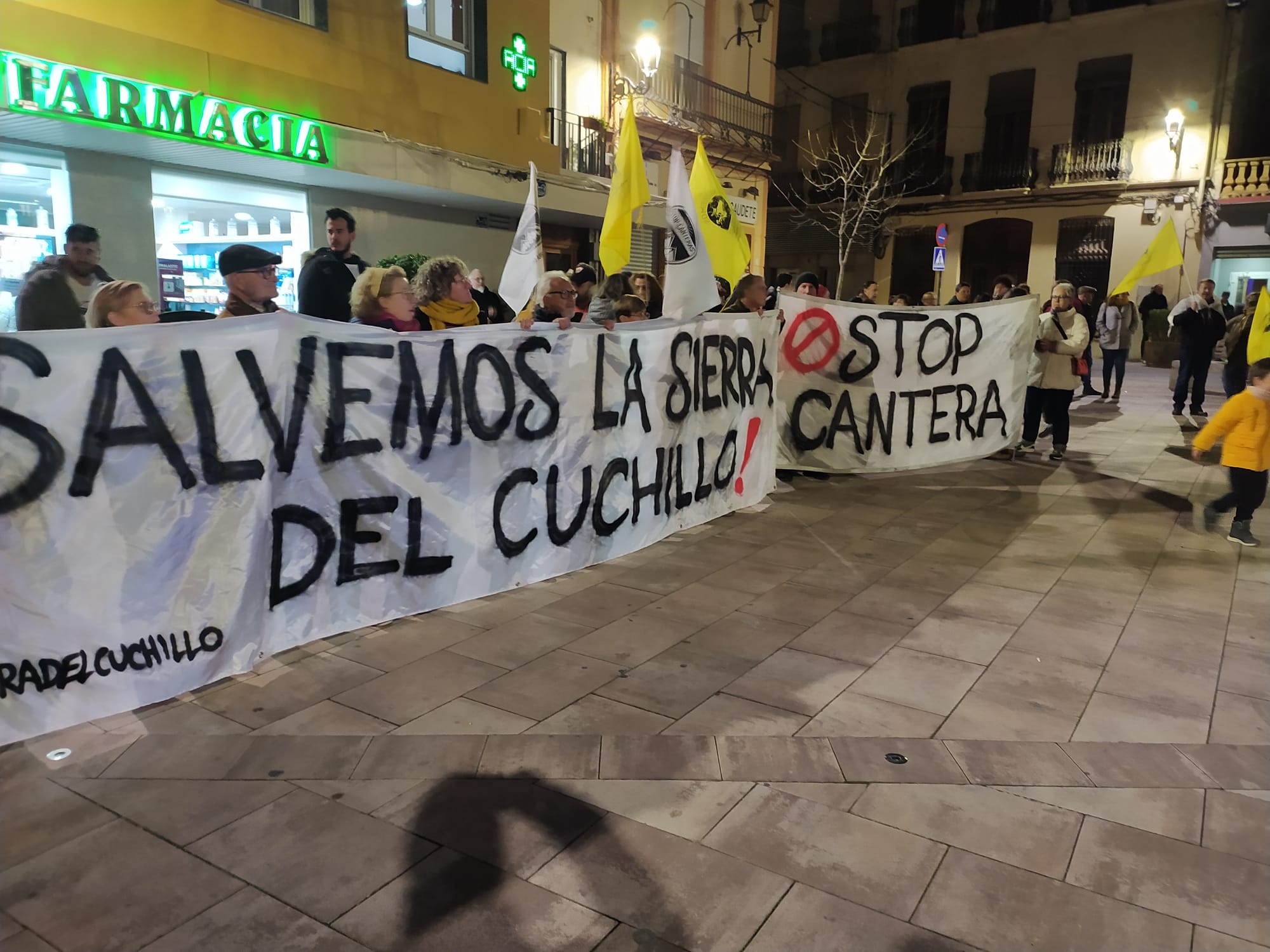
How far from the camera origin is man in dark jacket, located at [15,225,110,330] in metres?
5.84

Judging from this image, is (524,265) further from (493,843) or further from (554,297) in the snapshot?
(493,843)

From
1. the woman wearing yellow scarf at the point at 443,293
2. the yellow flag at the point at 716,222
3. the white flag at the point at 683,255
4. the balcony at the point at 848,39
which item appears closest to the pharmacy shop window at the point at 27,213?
the woman wearing yellow scarf at the point at 443,293

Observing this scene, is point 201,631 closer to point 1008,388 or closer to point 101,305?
point 101,305

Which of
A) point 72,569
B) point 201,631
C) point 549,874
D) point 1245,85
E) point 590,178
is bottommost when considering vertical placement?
point 549,874

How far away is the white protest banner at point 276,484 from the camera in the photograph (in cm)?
340

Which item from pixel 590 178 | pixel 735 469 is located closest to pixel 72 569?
pixel 735 469

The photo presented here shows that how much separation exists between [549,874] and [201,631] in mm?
2062

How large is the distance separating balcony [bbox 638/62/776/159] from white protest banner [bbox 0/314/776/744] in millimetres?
14551

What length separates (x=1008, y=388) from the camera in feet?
31.0

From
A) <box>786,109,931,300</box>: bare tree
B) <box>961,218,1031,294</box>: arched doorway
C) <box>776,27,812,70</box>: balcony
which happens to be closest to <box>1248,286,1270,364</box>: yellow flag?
<box>786,109,931,300</box>: bare tree

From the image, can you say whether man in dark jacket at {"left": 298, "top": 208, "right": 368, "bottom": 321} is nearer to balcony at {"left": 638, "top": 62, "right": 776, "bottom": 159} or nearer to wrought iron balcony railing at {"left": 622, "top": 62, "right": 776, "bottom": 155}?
balcony at {"left": 638, "top": 62, "right": 776, "bottom": 159}

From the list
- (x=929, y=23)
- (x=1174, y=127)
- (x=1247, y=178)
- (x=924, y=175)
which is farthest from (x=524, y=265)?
(x=929, y=23)

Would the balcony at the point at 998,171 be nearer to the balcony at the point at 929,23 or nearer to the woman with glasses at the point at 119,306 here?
the balcony at the point at 929,23

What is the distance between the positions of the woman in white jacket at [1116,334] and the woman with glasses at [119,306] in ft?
44.8
